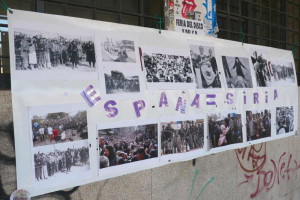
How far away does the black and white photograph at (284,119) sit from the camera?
309 centimetres

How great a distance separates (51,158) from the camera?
166cm

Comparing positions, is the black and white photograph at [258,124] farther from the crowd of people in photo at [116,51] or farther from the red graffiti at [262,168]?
the crowd of people in photo at [116,51]

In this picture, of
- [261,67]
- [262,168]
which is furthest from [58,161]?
[262,168]

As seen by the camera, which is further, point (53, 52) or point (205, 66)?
point (205, 66)

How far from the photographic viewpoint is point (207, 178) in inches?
108

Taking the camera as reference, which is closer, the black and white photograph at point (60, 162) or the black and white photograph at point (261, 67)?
the black and white photograph at point (60, 162)

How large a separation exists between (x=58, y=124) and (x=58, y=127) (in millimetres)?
18

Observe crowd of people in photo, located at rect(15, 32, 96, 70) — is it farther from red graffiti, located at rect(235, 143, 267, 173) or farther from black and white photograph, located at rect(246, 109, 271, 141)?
red graffiti, located at rect(235, 143, 267, 173)

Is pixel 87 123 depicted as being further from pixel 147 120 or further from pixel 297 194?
pixel 297 194

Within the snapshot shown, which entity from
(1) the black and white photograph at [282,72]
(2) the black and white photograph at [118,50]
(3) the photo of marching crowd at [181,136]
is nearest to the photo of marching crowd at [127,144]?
(3) the photo of marching crowd at [181,136]

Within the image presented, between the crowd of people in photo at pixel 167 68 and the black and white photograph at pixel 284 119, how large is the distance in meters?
1.37

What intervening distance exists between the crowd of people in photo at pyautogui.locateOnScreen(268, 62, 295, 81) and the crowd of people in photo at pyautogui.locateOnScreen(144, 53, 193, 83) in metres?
1.24

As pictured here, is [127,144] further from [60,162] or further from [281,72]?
[281,72]

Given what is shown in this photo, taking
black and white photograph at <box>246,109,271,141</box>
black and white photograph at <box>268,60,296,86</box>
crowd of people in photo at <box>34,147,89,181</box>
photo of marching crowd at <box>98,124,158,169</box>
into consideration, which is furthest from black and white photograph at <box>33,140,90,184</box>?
black and white photograph at <box>268,60,296,86</box>
